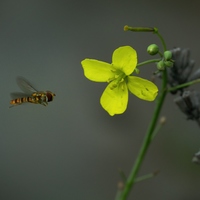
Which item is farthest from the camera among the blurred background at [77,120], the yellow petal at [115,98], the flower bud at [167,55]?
the blurred background at [77,120]

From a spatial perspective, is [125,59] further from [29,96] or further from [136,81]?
[29,96]

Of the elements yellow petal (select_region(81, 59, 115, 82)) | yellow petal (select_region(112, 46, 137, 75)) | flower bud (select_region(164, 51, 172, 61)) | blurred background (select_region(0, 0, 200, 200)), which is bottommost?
blurred background (select_region(0, 0, 200, 200))

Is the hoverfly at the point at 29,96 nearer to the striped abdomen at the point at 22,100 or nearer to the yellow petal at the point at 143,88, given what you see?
the striped abdomen at the point at 22,100

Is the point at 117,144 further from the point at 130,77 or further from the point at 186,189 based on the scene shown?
the point at 130,77

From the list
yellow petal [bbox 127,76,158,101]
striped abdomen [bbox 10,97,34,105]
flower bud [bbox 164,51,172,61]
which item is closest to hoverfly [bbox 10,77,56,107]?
striped abdomen [bbox 10,97,34,105]

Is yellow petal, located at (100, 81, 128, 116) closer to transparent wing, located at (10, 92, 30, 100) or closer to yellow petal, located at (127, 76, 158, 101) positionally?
yellow petal, located at (127, 76, 158, 101)

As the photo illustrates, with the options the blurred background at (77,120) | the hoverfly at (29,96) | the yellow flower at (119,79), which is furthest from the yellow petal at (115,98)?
the blurred background at (77,120)

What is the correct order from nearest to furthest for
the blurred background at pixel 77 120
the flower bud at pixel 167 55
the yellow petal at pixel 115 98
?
the flower bud at pixel 167 55 → the yellow petal at pixel 115 98 → the blurred background at pixel 77 120
